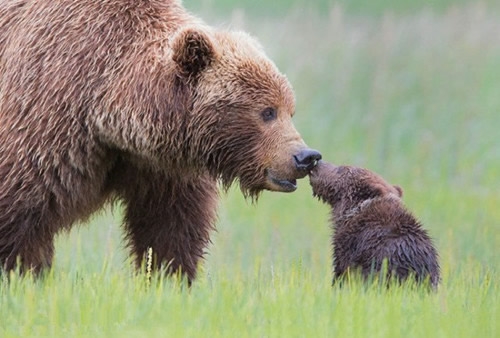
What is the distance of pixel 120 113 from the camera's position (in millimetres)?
6453

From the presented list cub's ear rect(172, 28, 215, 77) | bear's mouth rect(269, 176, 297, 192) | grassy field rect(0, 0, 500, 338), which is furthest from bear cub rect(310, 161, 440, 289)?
cub's ear rect(172, 28, 215, 77)

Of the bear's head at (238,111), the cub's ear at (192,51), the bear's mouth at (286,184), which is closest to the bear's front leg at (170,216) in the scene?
the bear's head at (238,111)

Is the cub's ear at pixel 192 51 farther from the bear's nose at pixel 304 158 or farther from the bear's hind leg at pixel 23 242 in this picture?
the bear's hind leg at pixel 23 242

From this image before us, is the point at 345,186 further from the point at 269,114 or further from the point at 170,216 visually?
the point at 170,216

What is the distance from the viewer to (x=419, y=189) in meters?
10.6

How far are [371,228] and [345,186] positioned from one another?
1.49 feet

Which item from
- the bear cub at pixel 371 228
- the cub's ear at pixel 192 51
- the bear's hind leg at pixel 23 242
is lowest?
the bear's hind leg at pixel 23 242

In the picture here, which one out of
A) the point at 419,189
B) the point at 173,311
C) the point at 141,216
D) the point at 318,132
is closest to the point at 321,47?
the point at 318,132

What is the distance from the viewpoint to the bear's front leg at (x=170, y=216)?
22.9 ft

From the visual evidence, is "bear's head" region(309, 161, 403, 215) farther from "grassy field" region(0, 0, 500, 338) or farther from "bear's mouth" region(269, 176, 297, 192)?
"bear's mouth" region(269, 176, 297, 192)

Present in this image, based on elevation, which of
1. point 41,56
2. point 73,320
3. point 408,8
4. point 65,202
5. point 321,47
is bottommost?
point 73,320

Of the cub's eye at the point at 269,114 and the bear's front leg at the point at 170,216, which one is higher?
the cub's eye at the point at 269,114

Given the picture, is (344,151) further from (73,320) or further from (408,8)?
(73,320)

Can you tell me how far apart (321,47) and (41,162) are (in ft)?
19.6
